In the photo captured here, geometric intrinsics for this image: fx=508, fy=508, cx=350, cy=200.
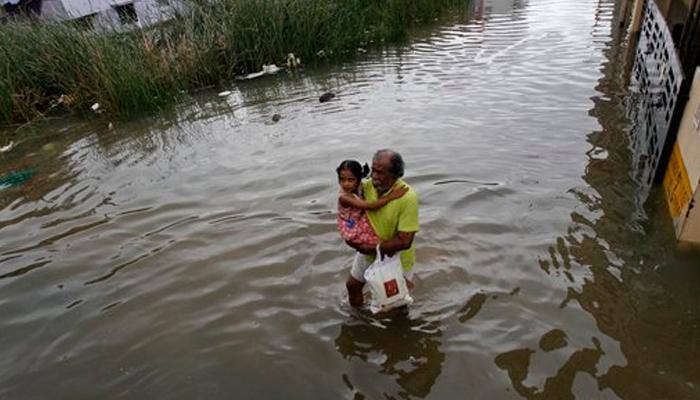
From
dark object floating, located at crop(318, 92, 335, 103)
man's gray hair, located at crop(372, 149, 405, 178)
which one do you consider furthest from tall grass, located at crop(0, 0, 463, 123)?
man's gray hair, located at crop(372, 149, 405, 178)

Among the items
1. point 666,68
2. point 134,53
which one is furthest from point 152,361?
point 134,53

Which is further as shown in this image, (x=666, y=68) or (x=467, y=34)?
(x=467, y=34)

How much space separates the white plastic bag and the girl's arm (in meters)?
0.30

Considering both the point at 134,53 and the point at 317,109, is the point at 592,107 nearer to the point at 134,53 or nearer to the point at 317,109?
the point at 317,109

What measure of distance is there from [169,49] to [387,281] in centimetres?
910

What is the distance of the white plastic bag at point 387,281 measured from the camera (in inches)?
127

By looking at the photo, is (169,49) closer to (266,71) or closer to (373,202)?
(266,71)

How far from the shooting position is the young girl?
3.08 metres

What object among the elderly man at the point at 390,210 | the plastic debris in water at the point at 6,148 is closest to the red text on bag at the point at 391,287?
the elderly man at the point at 390,210

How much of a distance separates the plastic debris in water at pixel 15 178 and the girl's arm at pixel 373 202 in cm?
596

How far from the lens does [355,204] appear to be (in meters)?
3.14

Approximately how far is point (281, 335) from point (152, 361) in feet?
3.02

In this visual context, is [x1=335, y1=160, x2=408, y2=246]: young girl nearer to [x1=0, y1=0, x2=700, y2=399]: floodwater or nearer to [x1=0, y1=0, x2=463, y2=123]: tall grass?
[x1=0, y1=0, x2=700, y2=399]: floodwater

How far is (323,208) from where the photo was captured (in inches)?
225
